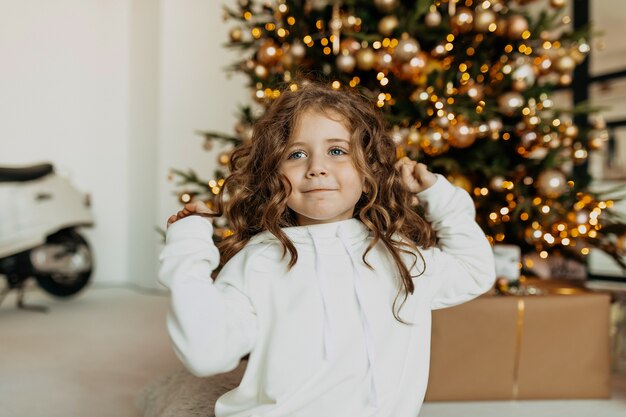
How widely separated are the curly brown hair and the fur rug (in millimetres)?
352

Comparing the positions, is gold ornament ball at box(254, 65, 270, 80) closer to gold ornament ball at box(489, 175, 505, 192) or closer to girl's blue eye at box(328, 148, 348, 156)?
gold ornament ball at box(489, 175, 505, 192)

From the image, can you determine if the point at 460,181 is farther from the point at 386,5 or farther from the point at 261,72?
the point at 261,72

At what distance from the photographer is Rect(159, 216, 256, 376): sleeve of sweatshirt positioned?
2.59 feet

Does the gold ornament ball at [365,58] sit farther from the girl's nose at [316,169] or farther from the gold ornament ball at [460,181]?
the girl's nose at [316,169]

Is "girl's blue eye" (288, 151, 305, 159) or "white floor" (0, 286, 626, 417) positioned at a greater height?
"girl's blue eye" (288, 151, 305, 159)

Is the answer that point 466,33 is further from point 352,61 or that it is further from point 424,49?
point 352,61

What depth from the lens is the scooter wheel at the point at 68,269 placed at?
9.78 ft

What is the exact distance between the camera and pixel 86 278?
3.11 meters

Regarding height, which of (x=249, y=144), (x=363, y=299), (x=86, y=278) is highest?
(x=249, y=144)

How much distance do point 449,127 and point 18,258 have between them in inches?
84.8

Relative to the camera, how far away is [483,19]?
6.04ft

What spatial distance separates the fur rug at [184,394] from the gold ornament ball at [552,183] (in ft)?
3.44

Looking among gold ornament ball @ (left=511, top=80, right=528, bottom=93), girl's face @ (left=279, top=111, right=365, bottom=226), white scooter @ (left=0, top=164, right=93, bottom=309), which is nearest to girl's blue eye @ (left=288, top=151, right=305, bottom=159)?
girl's face @ (left=279, top=111, right=365, bottom=226)

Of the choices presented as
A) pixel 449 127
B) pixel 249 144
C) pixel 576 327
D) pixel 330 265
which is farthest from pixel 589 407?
pixel 249 144
